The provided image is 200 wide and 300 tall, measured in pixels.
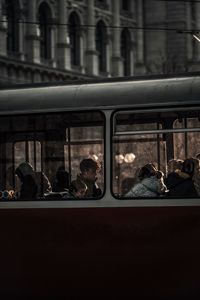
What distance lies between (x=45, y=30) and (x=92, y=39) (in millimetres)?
4483

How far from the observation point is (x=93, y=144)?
8891 mm

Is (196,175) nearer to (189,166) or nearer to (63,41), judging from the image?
(189,166)

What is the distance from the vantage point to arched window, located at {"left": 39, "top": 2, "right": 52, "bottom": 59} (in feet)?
147

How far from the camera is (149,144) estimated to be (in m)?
8.70

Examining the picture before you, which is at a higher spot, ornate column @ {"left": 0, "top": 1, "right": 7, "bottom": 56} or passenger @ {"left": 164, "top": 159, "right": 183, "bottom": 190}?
ornate column @ {"left": 0, "top": 1, "right": 7, "bottom": 56}

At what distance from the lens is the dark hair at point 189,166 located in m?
8.63

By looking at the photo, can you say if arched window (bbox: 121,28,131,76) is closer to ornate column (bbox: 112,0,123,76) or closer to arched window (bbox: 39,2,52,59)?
ornate column (bbox: 112,0,123,76)

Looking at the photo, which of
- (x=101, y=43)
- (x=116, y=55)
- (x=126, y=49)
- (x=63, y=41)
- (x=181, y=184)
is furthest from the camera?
(x=126, y=49)

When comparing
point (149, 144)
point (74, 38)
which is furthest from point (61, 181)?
point (74, 38)

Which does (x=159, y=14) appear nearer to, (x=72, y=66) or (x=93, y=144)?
(x=72, y=66)

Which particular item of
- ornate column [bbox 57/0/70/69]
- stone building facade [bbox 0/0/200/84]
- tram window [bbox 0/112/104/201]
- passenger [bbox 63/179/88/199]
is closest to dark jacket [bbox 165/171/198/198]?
tram window [bbox 0/112/104/201]

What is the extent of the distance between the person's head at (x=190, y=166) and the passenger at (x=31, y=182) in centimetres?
125

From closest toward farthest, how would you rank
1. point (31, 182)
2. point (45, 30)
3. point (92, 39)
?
point (31, 182) → point (45, 30) → point (92, 39)

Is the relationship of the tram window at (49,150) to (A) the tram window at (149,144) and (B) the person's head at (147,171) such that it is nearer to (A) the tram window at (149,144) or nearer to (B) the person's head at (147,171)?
(A) the tram window at (149,144)
